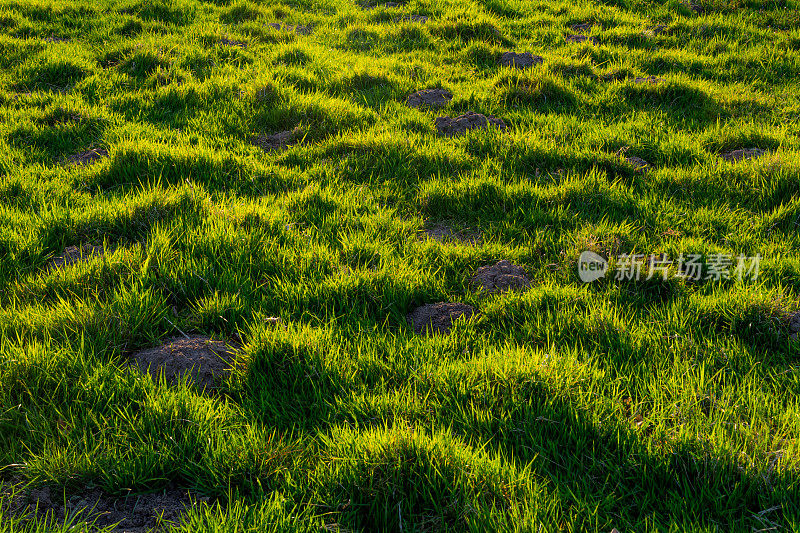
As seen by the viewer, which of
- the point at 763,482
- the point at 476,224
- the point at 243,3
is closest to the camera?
the point at 763,482

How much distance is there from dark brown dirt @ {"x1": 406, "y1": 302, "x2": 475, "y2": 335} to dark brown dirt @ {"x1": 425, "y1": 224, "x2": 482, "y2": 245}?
72 centimetres

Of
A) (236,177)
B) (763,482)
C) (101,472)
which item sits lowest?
(763,482)

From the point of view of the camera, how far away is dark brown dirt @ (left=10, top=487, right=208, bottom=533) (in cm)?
194

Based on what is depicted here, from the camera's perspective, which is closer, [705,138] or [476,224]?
[476,224]

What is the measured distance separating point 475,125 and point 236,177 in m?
2.23

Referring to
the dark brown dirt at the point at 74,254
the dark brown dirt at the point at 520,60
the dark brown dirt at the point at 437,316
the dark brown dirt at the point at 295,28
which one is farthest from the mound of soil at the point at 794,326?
the dark brown dirt at the point at 295,28

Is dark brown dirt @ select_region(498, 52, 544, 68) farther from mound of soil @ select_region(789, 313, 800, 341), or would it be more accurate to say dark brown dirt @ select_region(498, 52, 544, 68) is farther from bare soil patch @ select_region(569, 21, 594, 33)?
mound of soil @ select_region(789, 313, 800, 341)

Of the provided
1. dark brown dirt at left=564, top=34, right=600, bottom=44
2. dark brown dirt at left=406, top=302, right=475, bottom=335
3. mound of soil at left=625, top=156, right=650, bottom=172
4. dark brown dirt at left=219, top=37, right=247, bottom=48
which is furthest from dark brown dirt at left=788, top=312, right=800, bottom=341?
dark brown dirt at left=219, top=37, right=247, bottom=48

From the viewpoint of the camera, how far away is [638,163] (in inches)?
181

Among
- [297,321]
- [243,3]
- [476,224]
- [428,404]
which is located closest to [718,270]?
[476,224]

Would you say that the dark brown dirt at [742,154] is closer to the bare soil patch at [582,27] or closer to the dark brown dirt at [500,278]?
the dark brown dirt at [500,278]

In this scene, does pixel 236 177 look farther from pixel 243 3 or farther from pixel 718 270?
pixel 243 3

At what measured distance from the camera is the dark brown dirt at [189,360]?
2.57m

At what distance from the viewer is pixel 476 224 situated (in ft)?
13.0
